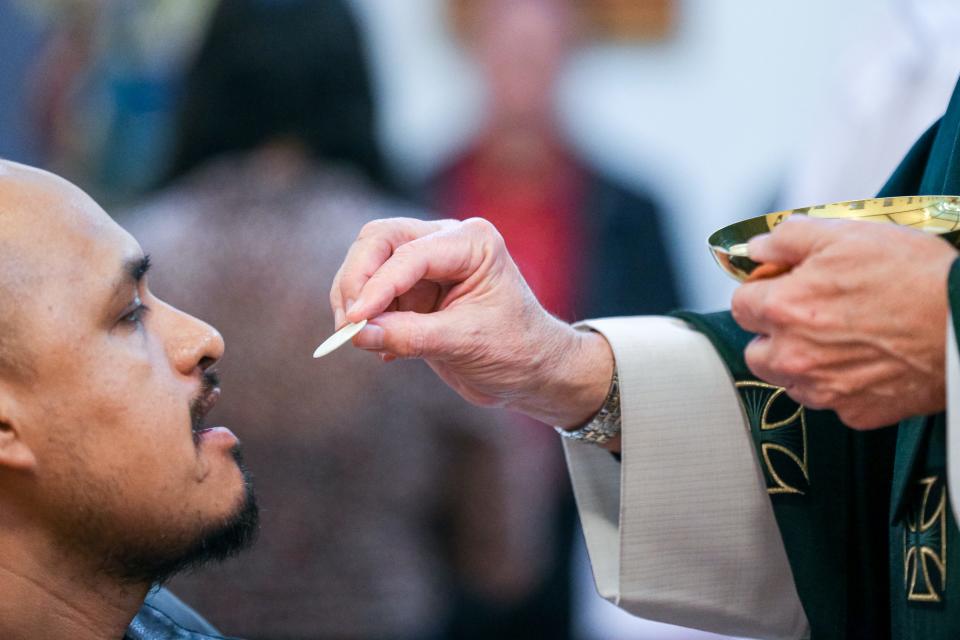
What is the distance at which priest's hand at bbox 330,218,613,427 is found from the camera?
63.3 inches

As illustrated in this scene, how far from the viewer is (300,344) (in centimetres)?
323

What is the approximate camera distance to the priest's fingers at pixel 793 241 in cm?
144

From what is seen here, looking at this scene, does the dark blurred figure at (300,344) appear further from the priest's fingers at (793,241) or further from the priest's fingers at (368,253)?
the priest's fingers at (793,241)

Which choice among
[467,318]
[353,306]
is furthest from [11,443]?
[467,318]

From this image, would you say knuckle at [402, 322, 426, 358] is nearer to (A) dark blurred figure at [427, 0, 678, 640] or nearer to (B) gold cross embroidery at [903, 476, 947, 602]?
(B) gold cross embroidery at [903, 476, 947, 602]

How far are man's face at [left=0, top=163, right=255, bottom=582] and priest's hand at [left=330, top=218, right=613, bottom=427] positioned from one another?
1.17ft

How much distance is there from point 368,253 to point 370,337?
13 cm

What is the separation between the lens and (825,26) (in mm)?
4473

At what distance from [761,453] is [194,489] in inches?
34.8

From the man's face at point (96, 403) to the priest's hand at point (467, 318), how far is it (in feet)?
1.17

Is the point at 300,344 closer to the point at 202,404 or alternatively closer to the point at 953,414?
the point at 202,404

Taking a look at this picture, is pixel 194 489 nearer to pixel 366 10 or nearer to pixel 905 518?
pixel 905 518

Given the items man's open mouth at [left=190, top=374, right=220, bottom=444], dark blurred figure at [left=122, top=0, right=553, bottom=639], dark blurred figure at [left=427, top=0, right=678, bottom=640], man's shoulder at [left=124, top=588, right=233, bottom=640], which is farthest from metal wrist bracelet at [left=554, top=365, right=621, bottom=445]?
dark blurred figure at [left=427, top=0, right=678, bottom=640]

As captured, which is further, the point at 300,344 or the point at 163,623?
the point at 300,344
